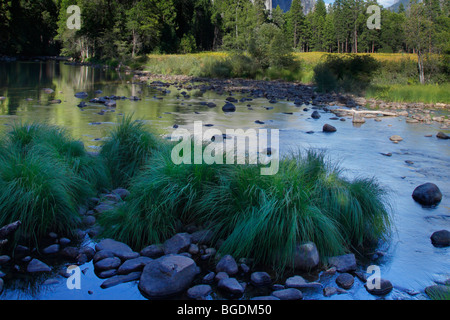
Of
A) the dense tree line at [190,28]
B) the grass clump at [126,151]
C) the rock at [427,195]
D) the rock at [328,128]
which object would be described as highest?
the dense tree line at [190,28]

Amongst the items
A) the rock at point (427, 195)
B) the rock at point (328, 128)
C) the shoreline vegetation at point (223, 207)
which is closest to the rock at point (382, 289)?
the shoreline vegetation at point (223, 207)

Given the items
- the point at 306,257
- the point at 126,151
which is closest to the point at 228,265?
the point at 306,257

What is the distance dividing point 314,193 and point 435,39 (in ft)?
75.6

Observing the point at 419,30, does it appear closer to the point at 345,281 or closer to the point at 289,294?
the point at 345,281

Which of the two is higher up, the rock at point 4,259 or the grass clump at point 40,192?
the grass clump at point 40,192

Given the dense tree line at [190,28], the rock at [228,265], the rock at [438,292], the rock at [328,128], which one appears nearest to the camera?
the rock at [438,292]

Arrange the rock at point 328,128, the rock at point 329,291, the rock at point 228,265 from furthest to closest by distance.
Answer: the rock at point 328,128 < the rock at point 228,265 < the rock at point 329,291

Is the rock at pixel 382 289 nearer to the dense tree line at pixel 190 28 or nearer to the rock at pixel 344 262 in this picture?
the rock at pixel 344 262

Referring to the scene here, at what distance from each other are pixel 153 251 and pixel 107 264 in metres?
0.43

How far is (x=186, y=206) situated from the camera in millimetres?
4203

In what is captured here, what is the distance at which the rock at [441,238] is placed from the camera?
4211 mm

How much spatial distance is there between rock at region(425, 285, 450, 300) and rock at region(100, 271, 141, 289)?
229 cm

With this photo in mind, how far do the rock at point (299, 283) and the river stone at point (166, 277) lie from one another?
2.53 feet
